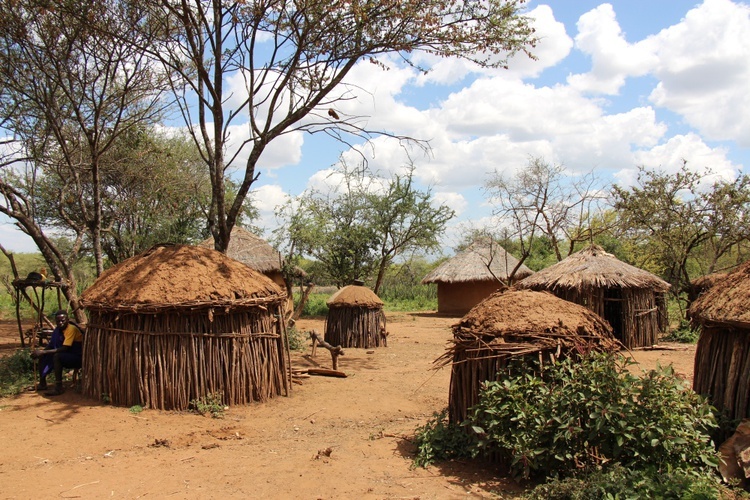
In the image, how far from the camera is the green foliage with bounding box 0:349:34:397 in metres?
8.16

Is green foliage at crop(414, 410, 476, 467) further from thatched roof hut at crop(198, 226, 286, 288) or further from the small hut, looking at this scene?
thatched roof hut at crop(198, 226, 286, 288)

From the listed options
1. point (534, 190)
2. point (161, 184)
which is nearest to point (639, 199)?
point (534, 190)

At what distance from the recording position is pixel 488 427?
16.7ft

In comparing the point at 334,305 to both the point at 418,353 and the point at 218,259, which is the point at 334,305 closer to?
the point at 418,353

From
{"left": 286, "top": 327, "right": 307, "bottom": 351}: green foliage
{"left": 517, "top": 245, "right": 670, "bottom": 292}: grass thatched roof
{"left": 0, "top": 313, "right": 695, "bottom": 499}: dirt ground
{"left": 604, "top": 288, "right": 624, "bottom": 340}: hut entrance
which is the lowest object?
{"left": 0, "top": 313, "right": 695, "bottom": 499}: dirt ground

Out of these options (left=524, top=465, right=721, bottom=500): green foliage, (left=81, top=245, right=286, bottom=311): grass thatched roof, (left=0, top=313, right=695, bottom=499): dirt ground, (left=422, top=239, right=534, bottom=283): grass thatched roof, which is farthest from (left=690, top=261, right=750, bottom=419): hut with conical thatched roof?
(left=422, top=239, right=534, bottom=283): grass thatched roof

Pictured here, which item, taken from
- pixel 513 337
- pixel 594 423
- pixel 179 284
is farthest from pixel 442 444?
pixel 179 284

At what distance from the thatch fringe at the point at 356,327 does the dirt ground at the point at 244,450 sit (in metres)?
4.38

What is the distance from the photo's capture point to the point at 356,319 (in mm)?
13852

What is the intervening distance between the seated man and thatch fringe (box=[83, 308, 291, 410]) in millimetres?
548

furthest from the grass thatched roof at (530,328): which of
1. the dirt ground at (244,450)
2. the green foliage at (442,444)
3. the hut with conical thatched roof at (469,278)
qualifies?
the hut with conical thatched roof at (469,278)

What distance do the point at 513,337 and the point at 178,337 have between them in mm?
4241

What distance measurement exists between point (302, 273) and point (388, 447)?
47.4 feet

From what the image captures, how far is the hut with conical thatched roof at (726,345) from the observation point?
204 inches
